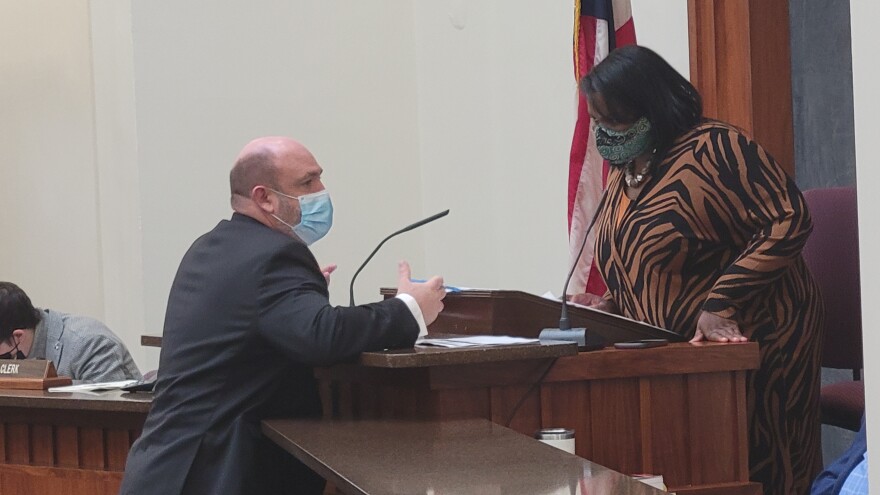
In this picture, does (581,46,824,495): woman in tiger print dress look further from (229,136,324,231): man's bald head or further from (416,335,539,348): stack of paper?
(229,136,324,231): man's bald head

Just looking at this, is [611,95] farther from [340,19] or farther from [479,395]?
[340,19]

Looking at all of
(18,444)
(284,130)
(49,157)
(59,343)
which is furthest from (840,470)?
(49,157)

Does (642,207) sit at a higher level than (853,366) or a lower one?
higher

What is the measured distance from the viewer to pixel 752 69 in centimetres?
460

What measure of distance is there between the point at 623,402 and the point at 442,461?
0.82 m

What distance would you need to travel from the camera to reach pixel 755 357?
9.40ft

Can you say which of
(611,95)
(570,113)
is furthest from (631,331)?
(570,113)

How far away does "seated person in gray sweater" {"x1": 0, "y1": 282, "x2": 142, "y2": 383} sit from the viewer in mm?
4406

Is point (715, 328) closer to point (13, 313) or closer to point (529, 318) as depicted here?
point (529, 318)

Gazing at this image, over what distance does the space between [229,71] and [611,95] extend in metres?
3.85

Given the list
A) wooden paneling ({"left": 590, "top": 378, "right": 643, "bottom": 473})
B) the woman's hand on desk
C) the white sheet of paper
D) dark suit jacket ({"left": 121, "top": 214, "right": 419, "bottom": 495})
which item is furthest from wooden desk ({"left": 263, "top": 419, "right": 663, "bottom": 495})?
the white sheet of paper

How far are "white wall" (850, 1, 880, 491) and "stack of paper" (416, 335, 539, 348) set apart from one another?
1018mm

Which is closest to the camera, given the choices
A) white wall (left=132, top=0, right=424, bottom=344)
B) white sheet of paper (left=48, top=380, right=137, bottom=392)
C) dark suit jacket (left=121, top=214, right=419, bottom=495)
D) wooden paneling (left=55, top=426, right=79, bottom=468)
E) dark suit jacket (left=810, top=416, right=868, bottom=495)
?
dark suit jacket (left=810, top=416, right=868, bottom=495)

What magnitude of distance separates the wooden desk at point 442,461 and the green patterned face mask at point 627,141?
1.03 meters
